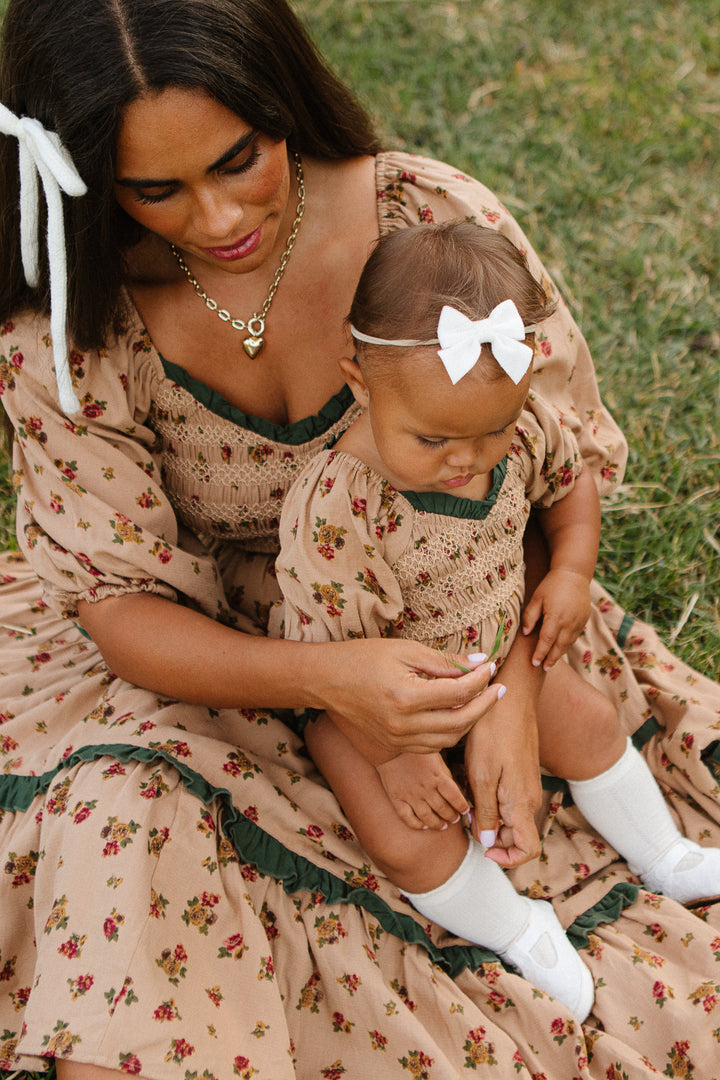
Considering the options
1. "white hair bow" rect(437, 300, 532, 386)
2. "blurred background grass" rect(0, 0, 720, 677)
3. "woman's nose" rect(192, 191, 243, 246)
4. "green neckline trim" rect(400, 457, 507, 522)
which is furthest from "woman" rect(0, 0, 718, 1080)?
"blurred background grass" rect(0, 0, 720, 677)

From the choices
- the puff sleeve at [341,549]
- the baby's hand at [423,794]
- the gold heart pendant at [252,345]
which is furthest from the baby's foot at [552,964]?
the gold heart pendant at [252,345]

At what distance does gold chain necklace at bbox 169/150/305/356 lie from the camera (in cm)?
193

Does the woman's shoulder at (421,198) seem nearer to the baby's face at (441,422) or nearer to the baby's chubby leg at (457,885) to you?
the baby's face at (441,422)

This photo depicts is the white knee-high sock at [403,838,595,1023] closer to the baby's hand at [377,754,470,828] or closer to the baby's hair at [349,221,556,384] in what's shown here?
the baby's hand at [377,754,470,828]

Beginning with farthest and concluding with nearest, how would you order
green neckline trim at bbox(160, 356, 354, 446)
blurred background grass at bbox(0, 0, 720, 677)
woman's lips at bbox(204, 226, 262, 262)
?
blurred background grass at bbox(0, 0, 720, 677)
green neckline trim at bbox(160, 356, 354, 446)
woman's lips at bbox(204, 226, 262, 262)

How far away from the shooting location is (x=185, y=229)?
5.45 feet

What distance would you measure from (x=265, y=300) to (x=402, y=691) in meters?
0.77

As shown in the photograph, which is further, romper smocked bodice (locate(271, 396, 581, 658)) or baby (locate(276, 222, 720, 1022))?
romper smocked bodice (locate(271, 396, 581, 658))

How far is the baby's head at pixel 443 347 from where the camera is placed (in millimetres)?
1528

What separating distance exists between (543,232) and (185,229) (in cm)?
197

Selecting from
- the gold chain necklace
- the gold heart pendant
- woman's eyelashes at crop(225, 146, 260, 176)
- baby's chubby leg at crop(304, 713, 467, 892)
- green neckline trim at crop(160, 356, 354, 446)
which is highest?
woman's eyelashes at crop(225, 146, 260, 176)

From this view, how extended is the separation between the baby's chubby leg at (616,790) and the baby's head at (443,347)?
0.56 m

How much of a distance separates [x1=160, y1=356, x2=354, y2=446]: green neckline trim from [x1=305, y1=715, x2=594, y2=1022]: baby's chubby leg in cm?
55

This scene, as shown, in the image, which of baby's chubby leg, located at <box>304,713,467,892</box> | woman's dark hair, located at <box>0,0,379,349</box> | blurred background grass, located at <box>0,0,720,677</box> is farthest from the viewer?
blurred background grass, located at <box>0,0,720,677</box>
